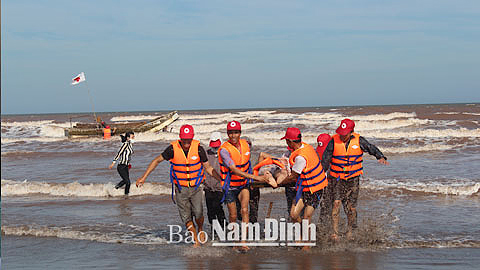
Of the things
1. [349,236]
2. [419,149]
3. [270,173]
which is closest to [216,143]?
[270,173]

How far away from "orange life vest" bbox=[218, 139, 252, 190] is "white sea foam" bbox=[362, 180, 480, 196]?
6.09 meters

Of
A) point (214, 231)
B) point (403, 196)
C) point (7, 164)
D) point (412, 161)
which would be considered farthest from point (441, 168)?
point (7, 164)

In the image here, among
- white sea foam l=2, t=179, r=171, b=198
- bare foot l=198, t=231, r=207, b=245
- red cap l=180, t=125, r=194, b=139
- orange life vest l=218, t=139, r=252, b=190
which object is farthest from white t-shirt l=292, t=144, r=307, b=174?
white sea foam l=2, t=179, r=171, b=198

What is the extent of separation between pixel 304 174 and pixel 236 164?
3.14 feet

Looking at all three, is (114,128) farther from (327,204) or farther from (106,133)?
(327,204)

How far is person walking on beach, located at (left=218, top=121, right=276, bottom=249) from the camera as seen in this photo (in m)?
6.33

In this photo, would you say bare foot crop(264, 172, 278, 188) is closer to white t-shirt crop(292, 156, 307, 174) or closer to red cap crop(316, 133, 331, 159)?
white t-shirt crop(292, 156, 307, 174)

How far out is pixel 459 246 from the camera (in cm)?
690

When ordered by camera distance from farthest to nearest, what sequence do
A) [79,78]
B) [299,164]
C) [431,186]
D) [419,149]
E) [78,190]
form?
[79,78] → [419,149] → [78,190] → [431,186] → [299,164]

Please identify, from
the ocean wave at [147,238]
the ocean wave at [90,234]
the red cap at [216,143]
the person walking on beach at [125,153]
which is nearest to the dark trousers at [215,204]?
the ocean wave at [147,238]

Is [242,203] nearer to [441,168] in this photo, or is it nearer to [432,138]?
[441,168]

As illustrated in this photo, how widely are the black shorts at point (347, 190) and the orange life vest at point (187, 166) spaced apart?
2.08m

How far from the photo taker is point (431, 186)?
11352 millimetres

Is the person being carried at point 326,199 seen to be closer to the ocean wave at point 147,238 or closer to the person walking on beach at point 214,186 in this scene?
the ocean wave at point 147,238
